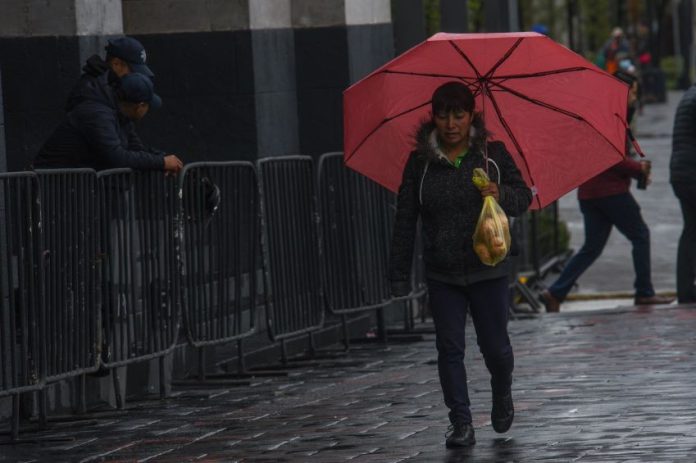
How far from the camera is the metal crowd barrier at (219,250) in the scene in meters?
10.8

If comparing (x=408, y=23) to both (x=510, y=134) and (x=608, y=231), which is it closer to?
(x=608, y=231)

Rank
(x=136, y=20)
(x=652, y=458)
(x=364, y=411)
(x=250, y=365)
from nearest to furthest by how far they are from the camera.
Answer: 1. (x=652, y=458)
2. (x=364, y=411)
3. (x=250, y=365)
4. (x=136, y=20)

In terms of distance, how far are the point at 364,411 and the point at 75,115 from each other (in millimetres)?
2175

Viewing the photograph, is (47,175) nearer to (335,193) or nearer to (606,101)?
(606,101)

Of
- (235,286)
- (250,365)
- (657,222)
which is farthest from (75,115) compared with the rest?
(657,222)

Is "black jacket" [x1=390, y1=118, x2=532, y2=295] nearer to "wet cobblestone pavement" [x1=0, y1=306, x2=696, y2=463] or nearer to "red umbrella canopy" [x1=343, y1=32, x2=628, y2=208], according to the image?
"red umbrella canopy" [x1=343, y1=32, x2=628, y2=208]

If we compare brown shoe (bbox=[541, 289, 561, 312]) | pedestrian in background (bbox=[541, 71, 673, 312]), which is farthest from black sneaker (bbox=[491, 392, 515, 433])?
brown shoe (bbox=[541, 289, 561, 312])

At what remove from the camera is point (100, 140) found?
10.1m

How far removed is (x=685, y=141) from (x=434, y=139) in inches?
270

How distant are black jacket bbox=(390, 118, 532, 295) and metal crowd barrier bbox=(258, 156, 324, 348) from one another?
3.32 m

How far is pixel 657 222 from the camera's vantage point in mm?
22719

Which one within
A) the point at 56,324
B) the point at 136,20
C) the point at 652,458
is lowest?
the point at 652,458

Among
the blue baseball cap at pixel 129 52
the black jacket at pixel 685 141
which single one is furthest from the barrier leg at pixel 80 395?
the black jacket at pixel 685 141

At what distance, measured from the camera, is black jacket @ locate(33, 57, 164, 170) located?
10.1m
